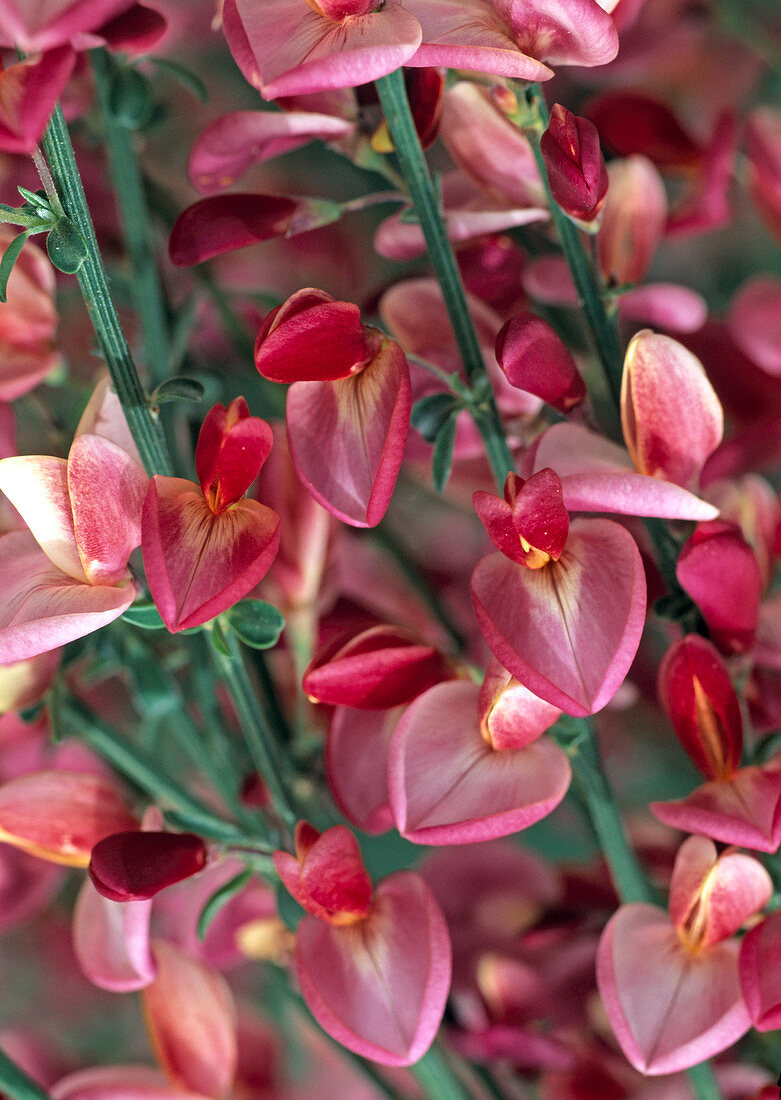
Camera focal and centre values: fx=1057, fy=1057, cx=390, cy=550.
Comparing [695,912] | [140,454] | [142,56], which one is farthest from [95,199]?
[695,912]

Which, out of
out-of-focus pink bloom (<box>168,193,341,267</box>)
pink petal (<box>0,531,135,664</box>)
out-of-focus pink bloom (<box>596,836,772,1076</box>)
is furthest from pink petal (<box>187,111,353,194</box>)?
out-of-focus pink bloom (<box>596,836,772,1076</box>)

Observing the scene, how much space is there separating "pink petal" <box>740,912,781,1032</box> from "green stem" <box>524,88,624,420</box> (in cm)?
15

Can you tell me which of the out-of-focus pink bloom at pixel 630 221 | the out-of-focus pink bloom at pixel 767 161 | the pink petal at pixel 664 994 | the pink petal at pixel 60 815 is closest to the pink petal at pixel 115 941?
the pink petal at pixel 60 815

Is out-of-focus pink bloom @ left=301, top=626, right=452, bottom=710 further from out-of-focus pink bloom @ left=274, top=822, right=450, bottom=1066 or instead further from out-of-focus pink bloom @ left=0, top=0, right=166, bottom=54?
out-of-focus pink bloom @ left=0, top=0, right=166, bottom=54

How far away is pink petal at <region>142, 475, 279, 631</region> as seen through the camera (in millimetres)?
236

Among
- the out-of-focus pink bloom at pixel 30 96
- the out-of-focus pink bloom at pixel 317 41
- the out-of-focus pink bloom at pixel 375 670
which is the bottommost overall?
the out-of-focus pink bloom at pixel 375 670

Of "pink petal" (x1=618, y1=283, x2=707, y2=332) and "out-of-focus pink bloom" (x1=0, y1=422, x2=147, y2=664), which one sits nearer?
"out-of-focus pink bloom" (x1=0, y1=422, x2=147, y2=664)

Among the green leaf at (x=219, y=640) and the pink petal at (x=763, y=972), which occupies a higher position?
the green leaf at (x=219, y=640)

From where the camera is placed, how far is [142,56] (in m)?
0.35

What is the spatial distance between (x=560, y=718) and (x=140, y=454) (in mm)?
137

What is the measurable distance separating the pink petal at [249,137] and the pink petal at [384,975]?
21 centimetres

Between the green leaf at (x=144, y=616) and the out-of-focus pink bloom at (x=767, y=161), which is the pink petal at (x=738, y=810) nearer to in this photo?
the green leaf at (x=144, y=616)

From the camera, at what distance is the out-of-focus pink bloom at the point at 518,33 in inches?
9.4

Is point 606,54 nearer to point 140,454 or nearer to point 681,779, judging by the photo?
point 140,454
